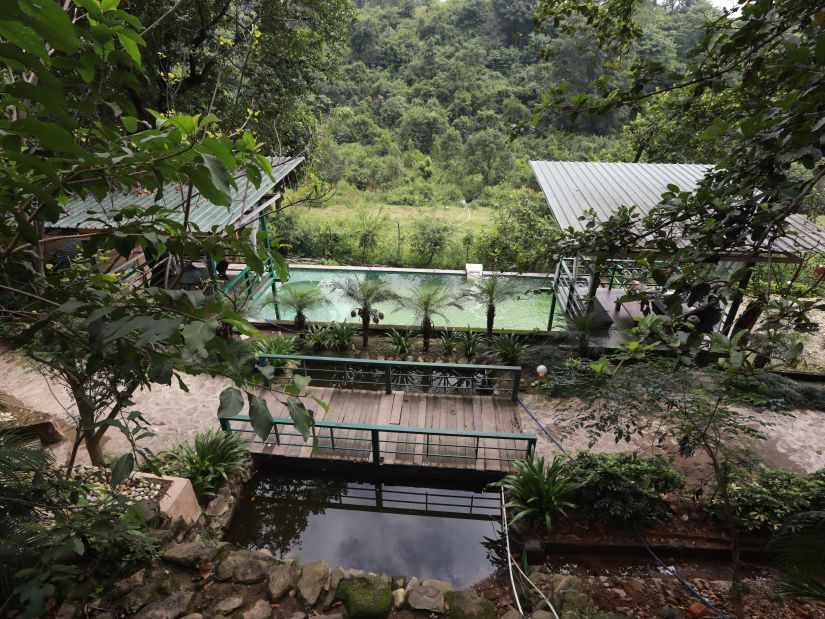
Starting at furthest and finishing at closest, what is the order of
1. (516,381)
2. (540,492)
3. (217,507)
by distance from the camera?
(516,381), (217,507), (540,492)

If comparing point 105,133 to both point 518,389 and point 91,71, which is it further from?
point 518,389

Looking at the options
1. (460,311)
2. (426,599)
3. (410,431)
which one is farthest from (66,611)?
(460,311)

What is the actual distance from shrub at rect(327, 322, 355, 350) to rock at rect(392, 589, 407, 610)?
435 centimetres

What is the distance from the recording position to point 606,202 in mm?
7125

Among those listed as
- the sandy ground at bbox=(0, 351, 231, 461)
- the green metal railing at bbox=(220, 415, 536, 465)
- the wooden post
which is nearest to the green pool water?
the sandy ground at bbox=(0, 351, 231, 461)

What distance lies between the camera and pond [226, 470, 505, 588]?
4.59 m

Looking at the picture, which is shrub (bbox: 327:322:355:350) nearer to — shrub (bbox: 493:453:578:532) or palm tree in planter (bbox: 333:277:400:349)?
palm tree in planter (bbox: 333:277:400:349)

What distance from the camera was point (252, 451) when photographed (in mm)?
5375

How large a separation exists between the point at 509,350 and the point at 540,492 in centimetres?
289

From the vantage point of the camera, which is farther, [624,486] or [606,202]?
[606,202]

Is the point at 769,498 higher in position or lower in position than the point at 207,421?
higher

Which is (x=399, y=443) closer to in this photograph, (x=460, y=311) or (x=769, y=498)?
(x=769, y=498)

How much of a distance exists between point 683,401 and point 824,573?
1.87m

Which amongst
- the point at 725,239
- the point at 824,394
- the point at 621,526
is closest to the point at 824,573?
the point at 725,239
